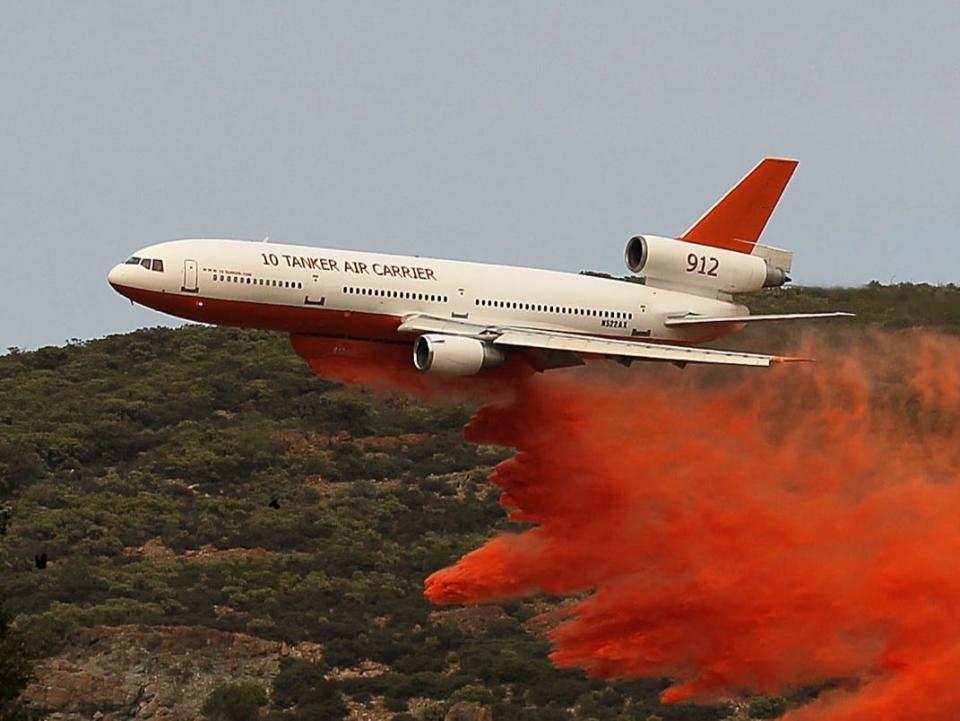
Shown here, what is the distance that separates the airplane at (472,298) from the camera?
198 ft

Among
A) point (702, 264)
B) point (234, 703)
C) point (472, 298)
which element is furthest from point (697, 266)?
point (234, 703)

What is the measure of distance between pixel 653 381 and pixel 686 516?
19.4ft

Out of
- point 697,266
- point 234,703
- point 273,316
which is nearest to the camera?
point 273,316

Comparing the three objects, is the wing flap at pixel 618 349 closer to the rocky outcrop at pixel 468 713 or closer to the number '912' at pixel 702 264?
the number '912' at pixel 702 264

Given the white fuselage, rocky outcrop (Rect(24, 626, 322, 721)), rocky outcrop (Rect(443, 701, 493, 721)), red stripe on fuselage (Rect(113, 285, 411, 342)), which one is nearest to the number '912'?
the white fuselage

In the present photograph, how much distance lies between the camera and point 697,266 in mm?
65688

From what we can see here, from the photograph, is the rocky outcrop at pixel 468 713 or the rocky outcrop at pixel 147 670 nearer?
the rocky outcrop at pixel 468 713

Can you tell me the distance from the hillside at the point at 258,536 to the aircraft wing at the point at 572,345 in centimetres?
567

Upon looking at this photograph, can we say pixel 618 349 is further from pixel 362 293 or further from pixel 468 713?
pixel 468 713

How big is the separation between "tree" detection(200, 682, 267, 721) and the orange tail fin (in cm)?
2090

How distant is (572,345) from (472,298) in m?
3.21

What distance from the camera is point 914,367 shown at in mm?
68312

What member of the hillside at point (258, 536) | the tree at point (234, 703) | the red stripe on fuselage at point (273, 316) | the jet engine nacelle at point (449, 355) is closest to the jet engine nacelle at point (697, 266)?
the hillside at point (258, 536)

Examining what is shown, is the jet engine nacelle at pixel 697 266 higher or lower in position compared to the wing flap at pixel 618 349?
higher
